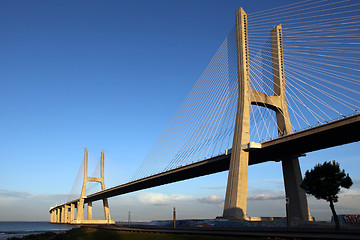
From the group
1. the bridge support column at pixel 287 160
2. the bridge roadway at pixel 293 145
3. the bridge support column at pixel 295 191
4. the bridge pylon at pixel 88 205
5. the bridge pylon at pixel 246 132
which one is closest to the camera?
the bridge roadway at pixel 293 145

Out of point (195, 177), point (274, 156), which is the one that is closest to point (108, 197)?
point (195, 177)

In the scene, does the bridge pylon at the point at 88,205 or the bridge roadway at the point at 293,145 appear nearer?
the bridge roadway at the point at 293,145

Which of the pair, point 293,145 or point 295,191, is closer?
point 293,145

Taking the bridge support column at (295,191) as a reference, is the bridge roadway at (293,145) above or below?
above

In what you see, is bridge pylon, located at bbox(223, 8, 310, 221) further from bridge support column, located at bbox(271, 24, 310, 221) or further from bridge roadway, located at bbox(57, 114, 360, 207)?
bridge roadway, located at bbox(57, 114, 360, 207)

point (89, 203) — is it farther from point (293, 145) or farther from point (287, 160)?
point (293, 145)

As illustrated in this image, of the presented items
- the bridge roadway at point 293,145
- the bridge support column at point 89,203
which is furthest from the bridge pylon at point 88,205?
the bridge roadway at point 293,145

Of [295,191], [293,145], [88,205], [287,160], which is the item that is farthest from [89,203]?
[293,145]

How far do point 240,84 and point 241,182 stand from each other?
12956 millimetres

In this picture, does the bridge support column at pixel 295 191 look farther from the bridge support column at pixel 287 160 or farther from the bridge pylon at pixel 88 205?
the bridge pylon at pixel 88 205

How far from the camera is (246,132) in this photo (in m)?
44.5

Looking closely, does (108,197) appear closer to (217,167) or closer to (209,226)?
(217,167)

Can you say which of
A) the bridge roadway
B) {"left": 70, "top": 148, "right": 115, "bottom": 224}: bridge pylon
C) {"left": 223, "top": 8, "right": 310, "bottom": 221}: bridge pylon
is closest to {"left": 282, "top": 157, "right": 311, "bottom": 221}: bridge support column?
{"left": 223, "top": 8, "right": 310, "bottom": 221}: bridge pylon

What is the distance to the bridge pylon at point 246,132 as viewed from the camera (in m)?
43.2
